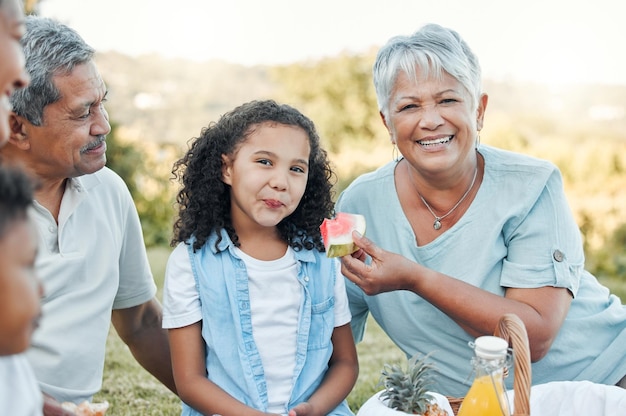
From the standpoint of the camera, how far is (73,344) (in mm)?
3205

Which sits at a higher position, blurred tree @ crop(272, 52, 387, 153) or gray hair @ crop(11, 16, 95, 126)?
gray hair @ crop(11, 16, 95, 126)

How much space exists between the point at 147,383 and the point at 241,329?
219cm

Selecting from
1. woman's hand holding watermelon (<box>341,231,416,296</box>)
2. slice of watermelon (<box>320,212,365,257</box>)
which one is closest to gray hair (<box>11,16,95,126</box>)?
slice of watermelon (<box>320,212,365,257</box>)

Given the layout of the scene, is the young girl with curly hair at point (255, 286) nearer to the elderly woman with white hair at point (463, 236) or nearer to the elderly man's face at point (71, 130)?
the elderly woman with white hair at point (463, 236)

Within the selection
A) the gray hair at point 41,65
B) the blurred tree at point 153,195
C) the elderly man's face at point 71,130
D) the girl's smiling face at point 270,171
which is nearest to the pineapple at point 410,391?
the girl's smiling face at point 270,171

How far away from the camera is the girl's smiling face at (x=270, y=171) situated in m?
3.12

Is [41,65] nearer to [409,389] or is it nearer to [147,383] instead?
[409,389]

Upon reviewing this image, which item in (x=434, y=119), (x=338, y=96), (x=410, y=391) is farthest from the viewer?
(x=338, y=96)

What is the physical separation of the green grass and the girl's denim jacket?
73 centimetres

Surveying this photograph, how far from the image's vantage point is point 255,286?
125 inches

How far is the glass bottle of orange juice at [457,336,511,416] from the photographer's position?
7.43 ft

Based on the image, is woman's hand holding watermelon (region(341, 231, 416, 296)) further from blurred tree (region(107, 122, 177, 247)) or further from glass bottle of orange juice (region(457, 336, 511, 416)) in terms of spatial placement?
blurred tree (region(107, 122, 177, 247))

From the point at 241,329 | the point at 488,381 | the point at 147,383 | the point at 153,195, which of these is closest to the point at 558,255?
the point at 488,381

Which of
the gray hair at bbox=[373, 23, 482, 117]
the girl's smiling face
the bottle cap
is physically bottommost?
the bottle cap
